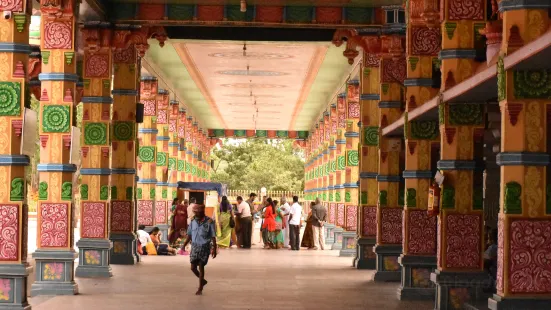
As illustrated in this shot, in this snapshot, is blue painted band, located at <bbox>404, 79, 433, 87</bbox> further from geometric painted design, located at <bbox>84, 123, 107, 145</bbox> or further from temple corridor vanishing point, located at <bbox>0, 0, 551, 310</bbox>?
geometric painted design, located at <bbox>84, 123, 107, 145</bbox>

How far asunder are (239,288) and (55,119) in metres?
4.16

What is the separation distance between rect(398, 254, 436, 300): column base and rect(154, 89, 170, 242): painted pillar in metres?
16.6

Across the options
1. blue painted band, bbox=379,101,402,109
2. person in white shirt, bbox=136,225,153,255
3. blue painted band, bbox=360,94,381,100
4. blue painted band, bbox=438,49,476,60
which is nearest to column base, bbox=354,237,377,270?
blue painted band, bbox=360,94,381,100

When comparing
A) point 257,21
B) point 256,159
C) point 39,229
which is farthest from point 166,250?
point 256,159

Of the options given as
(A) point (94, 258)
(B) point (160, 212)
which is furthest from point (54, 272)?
(B) point (160, 212)

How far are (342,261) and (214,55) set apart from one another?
632cm

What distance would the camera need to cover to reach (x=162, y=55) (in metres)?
26.8

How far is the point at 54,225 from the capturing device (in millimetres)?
15328

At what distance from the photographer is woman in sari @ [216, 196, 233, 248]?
97.8 feet

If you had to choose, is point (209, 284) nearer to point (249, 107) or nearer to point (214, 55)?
point (214, 55)

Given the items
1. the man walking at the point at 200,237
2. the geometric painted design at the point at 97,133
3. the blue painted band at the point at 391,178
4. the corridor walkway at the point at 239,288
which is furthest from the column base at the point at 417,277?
the geometric painted design at the point at 97,133

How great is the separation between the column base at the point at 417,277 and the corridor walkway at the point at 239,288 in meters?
0.28

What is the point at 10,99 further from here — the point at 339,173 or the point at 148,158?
the point at 339,173

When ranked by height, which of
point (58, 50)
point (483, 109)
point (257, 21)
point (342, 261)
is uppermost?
point (257, 21)
